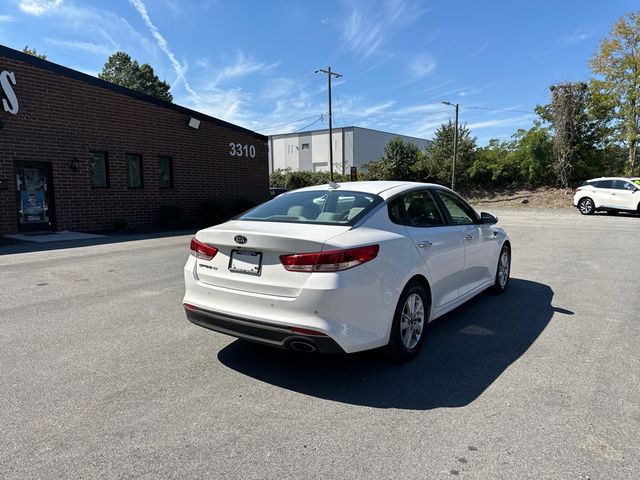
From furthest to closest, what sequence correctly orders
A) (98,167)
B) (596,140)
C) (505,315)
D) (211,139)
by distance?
(596,140) < (211,139) < (98,167) < (505,315)

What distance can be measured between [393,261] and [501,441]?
4.77ft

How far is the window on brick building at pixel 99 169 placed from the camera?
51.5ft

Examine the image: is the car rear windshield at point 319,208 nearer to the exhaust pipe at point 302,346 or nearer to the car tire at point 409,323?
the car tire at point 409,323

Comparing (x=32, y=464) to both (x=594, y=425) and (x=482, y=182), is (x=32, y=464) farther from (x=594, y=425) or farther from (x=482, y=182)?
(x=482, y=182)

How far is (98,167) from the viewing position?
52.2 ft

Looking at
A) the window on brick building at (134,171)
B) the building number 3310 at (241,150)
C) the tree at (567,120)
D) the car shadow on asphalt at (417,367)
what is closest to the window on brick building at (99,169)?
the window on brick building at (134,171)

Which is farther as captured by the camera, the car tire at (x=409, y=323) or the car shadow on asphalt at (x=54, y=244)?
the car shadow on asphalt at (x=54, y=244)

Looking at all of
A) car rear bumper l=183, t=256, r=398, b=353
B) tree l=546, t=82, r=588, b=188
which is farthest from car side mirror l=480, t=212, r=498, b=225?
tree l=546, t=82, r=588, b=188

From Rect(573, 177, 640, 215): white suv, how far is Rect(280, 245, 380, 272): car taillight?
21372 mm

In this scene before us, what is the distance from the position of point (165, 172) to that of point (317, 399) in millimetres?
16605

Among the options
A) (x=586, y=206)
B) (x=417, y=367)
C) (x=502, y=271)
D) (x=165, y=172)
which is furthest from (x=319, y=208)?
(x=586, y=206)

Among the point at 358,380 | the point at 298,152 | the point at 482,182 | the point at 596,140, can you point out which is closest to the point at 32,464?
the point at 358,380

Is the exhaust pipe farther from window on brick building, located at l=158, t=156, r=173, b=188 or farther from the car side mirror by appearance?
window on brick building, located at l=158, t=156, r=173, b=188

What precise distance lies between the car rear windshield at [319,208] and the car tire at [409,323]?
2.53 feet
